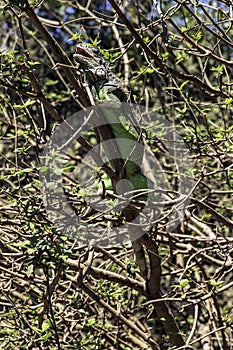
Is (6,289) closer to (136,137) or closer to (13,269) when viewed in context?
(13,269)

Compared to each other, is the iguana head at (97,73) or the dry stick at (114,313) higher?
the iguana head at (97,73)

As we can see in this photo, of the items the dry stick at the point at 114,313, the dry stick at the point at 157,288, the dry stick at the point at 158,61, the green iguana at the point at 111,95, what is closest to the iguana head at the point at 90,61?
the green iguana at the point at 111,95

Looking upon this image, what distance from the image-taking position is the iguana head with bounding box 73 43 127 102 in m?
2.64

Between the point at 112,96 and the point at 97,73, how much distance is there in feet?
0.43

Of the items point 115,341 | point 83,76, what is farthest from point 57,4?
point 115,341

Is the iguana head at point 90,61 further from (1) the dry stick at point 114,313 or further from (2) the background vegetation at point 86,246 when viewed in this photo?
(1) the dry stick at point 114,313

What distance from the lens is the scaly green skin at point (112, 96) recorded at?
265 centimetres

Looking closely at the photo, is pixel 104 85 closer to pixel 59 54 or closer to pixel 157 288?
pixel 59 54

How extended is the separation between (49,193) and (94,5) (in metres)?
3.39

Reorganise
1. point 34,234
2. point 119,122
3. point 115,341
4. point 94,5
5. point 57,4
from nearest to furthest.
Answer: point 34,234
point 119,122
point 115,341
point 57,4
point 94,5

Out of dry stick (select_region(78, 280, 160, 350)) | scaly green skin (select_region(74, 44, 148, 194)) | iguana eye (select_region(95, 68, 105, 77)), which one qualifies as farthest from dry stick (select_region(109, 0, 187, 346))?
iguana eye (select_region(95, 68, 105, 77))

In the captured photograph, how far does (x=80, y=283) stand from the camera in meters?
2.88

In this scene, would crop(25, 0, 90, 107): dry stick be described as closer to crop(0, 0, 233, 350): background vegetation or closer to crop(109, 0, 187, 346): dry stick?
crop(0, 0, 233, 350): background vegetation

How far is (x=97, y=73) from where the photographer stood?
8.71 feet
